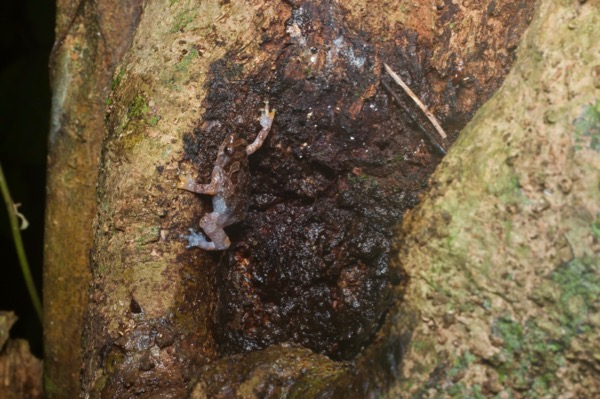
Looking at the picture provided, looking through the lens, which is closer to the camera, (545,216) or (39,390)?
(545,216)

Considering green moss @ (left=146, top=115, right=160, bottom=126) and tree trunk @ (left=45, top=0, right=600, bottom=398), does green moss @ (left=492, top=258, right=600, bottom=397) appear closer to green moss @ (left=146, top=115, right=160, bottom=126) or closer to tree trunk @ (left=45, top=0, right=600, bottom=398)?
tree trunk @ (left=45, top=0, right=600, bottom=398)

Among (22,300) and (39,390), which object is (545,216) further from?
(22,300)

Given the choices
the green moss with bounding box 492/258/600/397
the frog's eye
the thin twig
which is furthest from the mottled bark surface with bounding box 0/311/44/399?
the green moss with bounding box 492/258/600/397

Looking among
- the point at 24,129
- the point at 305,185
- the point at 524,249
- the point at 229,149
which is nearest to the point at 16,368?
the point at 24,129

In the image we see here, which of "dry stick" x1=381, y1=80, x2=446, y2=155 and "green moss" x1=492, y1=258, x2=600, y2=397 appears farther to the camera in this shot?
"dry stick" x1=381, y1=80, x2=446, y2=155

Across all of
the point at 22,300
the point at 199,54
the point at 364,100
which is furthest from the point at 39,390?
the point at 364,100

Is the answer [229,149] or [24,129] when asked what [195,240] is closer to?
[229,149]
